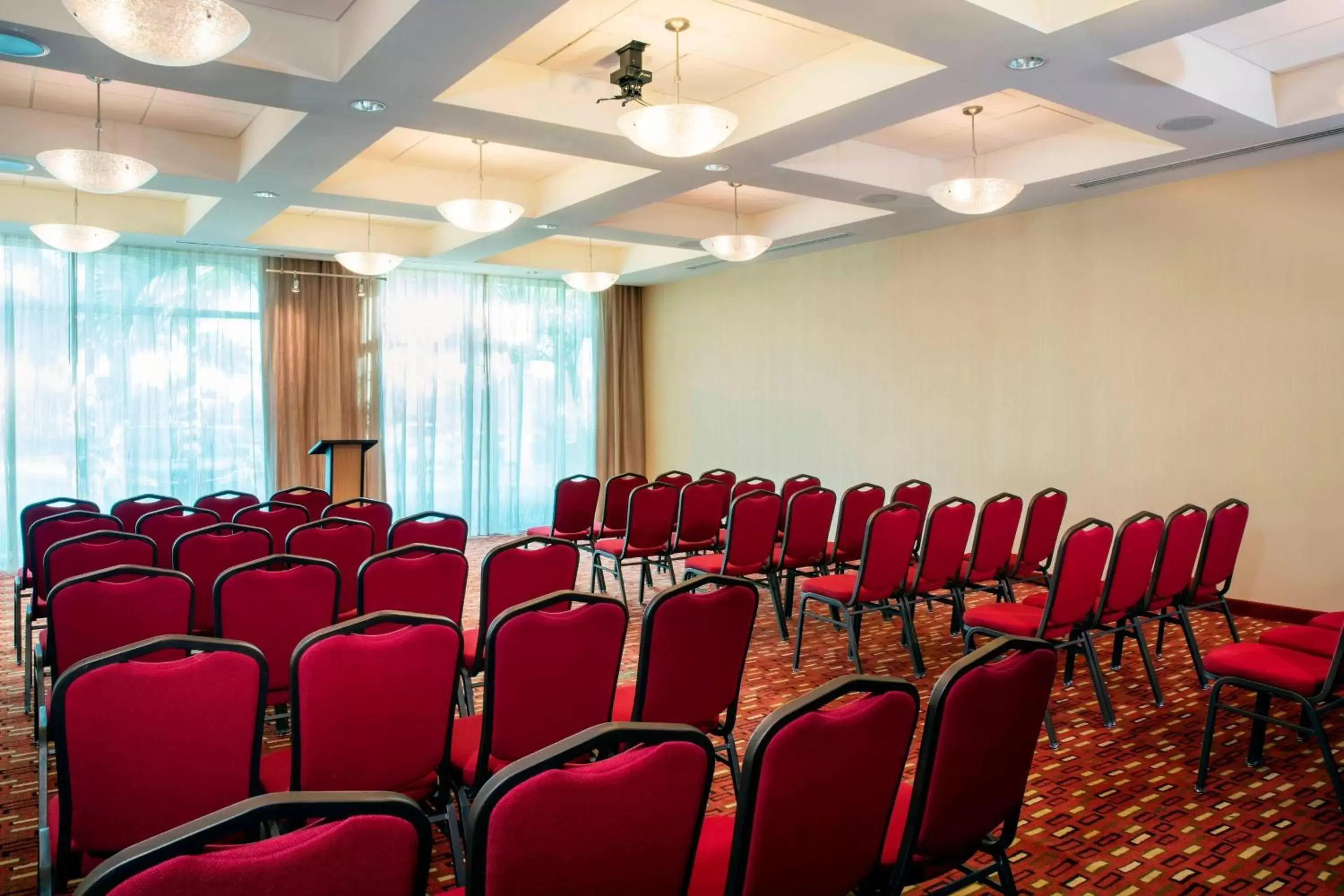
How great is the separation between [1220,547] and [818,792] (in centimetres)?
419

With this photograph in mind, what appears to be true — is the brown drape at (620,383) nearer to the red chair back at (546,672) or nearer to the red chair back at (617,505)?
the red chair back at (617,505)

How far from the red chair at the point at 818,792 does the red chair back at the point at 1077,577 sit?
248cm

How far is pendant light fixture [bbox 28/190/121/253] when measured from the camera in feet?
22.5

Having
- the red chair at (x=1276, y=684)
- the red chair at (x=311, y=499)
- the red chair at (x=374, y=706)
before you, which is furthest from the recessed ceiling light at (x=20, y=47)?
the red chair at (x=1276, y=684)

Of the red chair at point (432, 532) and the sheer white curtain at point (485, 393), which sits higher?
the sheer white curtain at point (485, 393)

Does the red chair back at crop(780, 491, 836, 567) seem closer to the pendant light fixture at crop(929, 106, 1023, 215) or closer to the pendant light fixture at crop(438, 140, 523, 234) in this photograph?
the pendant light fixture at crop(929, 106, 1023, 215)

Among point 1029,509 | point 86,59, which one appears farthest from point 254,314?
point 1029,509

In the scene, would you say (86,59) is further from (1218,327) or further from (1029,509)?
(1218,327)

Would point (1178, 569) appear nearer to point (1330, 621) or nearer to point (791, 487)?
point (1330, 621)

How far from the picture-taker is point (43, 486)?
30.9 ft

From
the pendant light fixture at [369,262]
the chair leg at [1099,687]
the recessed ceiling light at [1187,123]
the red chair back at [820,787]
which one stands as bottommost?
the chair leg at [1099,687]

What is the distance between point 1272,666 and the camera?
3.55 meters

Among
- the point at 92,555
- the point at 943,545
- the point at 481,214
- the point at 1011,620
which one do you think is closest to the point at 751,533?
the point at 943,545

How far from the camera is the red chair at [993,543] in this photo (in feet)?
17.6
